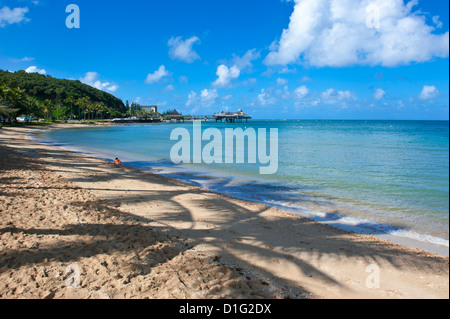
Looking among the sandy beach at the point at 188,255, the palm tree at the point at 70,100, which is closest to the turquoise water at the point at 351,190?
the sandy beach at the point at 188,255

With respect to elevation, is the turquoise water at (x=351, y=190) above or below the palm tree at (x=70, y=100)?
below

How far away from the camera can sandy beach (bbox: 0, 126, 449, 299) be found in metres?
3.75

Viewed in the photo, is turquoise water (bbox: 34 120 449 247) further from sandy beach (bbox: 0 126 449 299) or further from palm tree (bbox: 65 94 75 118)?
palm tree (bbox: 65 94 75 118)

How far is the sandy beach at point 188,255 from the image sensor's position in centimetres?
375

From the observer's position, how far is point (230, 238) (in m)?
5.85

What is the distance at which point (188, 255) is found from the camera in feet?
15.8

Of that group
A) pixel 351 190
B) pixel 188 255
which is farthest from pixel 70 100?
pixel 188 255

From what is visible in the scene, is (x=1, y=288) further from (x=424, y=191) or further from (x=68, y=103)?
(x=68, y=103)

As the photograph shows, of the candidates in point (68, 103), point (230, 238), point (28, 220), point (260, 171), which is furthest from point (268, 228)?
point (68, 103)

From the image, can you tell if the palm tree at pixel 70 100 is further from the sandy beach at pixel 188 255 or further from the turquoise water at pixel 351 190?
the sandy beach at pixel 188 255

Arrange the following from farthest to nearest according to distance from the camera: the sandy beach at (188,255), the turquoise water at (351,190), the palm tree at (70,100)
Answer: the palm tree at (70,100), the turquoise water at (351,190), the sandy beach at (188,255)

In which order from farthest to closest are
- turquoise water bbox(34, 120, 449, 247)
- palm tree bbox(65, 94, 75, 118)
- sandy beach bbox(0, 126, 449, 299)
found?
palm tree bbox(65, 94, 75, 118) < turquoise water bbox(34, 120, 449, 247) < sandy beach bbox(0, 126, 449, 299)

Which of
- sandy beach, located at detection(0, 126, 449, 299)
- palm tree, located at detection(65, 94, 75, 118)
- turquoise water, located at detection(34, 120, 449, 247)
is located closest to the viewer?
sandy beach, located at detection(0, 126, 449, 299)

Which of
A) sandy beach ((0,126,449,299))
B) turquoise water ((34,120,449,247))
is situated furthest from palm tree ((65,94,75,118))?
sandy beach ((0,126,449,299))
